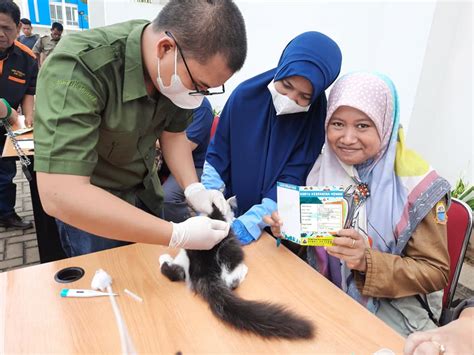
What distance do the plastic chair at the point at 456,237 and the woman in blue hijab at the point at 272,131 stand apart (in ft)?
2.12

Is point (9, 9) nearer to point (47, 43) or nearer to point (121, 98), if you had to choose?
point (121, 98)

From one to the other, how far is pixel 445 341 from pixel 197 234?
716mm

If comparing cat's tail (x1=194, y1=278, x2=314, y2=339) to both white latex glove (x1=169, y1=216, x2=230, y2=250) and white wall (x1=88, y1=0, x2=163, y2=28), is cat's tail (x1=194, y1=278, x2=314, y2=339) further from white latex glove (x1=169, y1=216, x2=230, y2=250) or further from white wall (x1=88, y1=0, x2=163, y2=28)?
white wall (x1=88, y1=0, x2=163, y2=28)

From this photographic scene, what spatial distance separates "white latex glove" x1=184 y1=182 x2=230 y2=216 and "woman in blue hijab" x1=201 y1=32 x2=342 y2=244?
95mm

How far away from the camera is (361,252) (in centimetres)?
115

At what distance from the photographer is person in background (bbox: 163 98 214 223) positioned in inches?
94.2

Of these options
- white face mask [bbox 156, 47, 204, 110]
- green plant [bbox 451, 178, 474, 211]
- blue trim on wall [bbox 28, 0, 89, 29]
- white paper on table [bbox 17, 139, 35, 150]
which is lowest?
green plant [bbox 451, 178, 474, 211]

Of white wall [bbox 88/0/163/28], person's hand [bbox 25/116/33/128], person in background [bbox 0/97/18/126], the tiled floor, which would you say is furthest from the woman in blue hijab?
white wall [bbox 88/0/163/28]

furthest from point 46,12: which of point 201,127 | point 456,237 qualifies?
point 456,237

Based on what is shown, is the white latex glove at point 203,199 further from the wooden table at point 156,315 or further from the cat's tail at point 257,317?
the cat's tail at point 257,317

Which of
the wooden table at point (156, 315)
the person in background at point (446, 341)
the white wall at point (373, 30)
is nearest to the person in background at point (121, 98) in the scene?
the wooden table at point (156, 315)

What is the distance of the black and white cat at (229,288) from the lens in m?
0.89

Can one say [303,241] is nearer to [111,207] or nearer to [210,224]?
[210,224]

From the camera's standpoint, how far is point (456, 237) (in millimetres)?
1289
